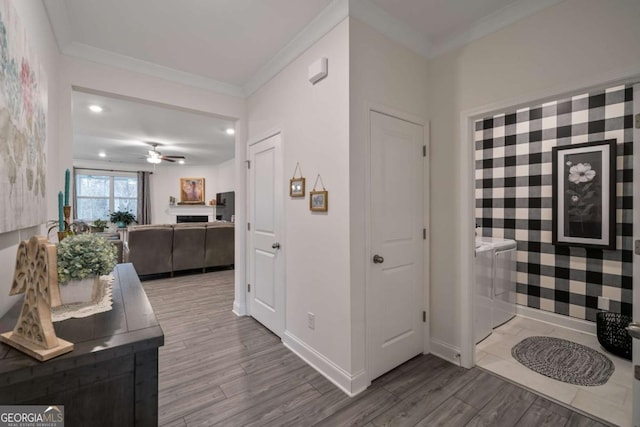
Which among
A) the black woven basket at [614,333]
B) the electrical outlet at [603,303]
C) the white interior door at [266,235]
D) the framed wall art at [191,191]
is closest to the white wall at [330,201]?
the white interior door at [266,235]

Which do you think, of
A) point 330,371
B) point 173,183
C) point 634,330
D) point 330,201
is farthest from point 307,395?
point 173,183

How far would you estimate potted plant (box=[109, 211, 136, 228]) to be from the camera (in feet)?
28.2

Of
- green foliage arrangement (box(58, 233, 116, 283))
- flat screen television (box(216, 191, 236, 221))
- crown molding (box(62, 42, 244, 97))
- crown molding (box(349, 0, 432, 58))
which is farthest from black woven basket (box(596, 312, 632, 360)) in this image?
flat screen television (box(216, 191, 236, 221))

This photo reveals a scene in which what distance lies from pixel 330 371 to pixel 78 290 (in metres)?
1.64

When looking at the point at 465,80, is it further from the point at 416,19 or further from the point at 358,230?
the point at 358,230

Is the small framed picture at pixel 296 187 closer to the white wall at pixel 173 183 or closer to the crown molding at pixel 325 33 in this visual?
the crown molding at pixel 325 33

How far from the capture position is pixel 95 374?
0.91 meters

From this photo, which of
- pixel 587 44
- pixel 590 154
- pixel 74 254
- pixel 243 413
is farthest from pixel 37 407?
pixel 590 154

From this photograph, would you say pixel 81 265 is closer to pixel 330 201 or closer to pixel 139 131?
pixel 330 201

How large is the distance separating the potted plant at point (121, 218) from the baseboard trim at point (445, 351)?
30.5 ft

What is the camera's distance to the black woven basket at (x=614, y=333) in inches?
93.0

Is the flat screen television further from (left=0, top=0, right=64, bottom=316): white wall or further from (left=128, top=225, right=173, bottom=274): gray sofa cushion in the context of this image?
(left=0, top=0, right=64, bottom=316): white wall

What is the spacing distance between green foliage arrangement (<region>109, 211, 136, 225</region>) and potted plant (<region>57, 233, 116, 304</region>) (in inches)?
350

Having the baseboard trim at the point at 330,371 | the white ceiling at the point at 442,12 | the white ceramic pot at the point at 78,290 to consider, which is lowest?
the baseboard trim at the point at 330,371
